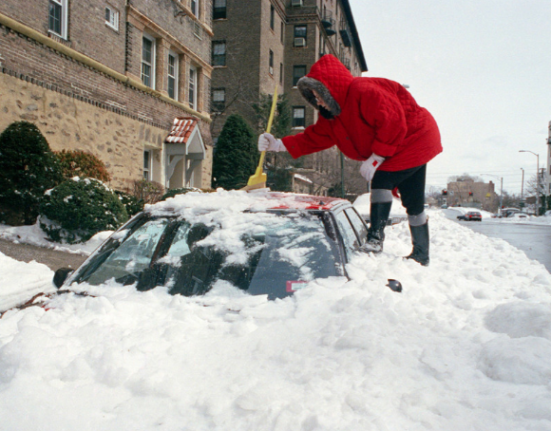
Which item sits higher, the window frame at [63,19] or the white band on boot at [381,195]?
the window frame at [63,19]

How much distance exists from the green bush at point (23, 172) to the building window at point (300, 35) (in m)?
28.4

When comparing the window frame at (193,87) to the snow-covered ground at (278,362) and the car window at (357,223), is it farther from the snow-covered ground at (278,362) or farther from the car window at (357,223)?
the snow-covered ground at (278,362)

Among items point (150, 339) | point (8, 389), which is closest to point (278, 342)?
point (150, 339)

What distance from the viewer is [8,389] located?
176 centimetres

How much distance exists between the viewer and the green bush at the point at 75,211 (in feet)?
27.9

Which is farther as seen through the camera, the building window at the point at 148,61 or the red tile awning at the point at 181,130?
the red tile awning at the point at 181,130

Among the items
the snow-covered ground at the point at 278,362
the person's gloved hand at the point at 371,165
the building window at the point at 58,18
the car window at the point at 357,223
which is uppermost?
the building window at the point at 58,18

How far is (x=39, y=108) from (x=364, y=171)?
8958mm

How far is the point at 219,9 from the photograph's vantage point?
2920 centimetres

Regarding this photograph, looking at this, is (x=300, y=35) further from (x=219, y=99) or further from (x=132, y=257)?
(x=132, y=257)

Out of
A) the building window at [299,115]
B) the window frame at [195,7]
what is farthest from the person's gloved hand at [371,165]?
the building window at [299,115]

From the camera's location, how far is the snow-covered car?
276cm

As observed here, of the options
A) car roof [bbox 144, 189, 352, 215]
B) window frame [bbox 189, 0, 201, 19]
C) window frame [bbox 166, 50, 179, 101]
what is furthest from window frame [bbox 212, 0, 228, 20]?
car roof [bbox 144, 189, 352, 215]

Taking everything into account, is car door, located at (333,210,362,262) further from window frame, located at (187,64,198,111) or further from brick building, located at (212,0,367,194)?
brick building, located at (212,0,367,194)
